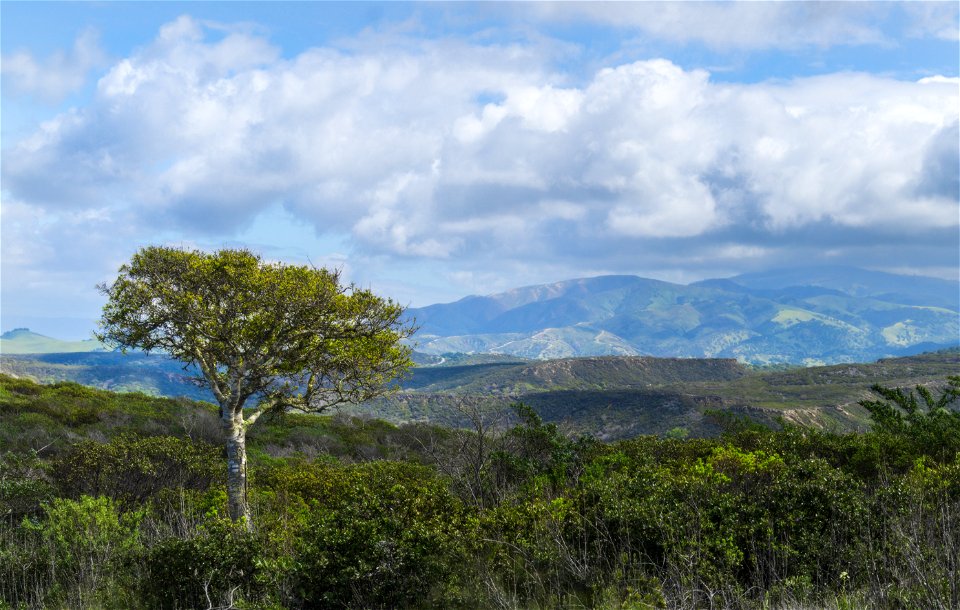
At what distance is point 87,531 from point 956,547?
14.7m

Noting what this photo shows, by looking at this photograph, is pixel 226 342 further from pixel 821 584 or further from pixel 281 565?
pixel 821 584

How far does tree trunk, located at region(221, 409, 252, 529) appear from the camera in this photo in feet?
48.7

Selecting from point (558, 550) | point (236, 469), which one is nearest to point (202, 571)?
point (558, 550)

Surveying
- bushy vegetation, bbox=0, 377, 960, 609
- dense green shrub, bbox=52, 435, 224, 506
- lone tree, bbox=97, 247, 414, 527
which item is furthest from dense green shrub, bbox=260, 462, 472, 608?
dense green shrub, bbox=52, 435, 224, 506

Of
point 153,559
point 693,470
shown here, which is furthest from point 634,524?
point 153,559

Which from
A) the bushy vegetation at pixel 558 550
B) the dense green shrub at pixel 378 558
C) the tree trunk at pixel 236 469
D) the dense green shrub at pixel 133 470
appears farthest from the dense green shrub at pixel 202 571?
the dense green shrub at pixel 133 470

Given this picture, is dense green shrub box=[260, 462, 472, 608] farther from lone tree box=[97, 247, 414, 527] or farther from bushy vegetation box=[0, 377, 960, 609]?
lone tree box=[97, 247, 414, 527]

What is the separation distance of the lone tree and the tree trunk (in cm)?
2

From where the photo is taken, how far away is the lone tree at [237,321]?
1527 cm

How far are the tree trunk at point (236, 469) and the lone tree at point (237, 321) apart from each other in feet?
0.08

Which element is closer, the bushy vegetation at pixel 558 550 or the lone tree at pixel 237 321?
the bushy vegetation at pixel 558 550

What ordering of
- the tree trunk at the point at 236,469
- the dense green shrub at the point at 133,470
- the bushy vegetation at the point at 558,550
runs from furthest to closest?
the dense green shrub at the point at 133,470
the tree trunk at the point at 236,469
the bushy vegetation at the point at 558,550

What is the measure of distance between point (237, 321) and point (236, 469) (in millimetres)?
3761

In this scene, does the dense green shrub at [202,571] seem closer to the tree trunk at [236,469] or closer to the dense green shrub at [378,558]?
the dense green shrub at [378,558]
